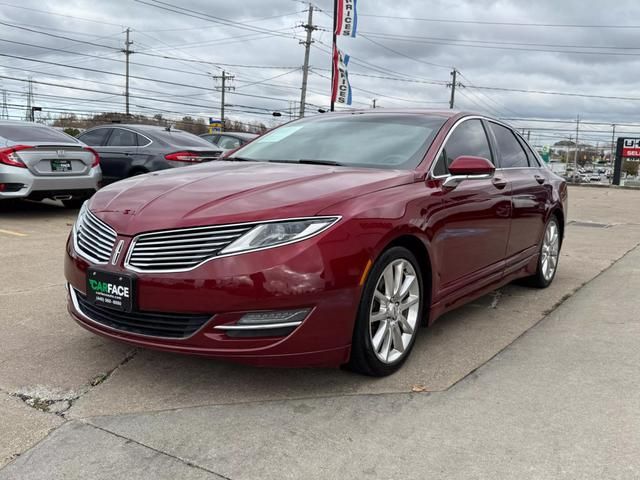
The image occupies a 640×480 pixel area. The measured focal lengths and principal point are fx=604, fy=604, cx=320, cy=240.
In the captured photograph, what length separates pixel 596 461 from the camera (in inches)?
99.1

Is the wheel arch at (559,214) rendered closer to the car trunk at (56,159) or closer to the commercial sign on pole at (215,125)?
the car trunk at (56,159)

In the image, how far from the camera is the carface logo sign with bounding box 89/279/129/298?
9.46 ft

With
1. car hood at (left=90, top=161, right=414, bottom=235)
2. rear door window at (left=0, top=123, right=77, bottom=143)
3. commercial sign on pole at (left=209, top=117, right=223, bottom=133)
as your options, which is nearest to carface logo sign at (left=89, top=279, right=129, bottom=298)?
car hood at (left=90, top=161, right=414, bottom=235)

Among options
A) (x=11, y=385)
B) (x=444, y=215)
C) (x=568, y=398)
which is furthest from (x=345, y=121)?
(x=11, y=385)

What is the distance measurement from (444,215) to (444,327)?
102 centimetres

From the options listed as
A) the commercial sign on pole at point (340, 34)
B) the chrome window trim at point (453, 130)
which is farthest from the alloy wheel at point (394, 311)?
the commercial sign on pole at point (340, 34)

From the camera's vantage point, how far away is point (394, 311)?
11.0ft

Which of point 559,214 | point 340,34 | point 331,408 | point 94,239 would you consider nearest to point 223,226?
point 94,239

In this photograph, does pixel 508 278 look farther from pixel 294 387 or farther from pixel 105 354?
pixel 105 354

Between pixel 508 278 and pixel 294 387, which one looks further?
pixel 508 278

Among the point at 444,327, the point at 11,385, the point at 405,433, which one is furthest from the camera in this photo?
the point at 444,327

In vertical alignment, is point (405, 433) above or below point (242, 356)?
below

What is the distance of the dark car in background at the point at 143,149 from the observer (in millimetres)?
9703

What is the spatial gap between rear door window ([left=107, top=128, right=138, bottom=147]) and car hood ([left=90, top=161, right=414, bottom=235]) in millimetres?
6767
